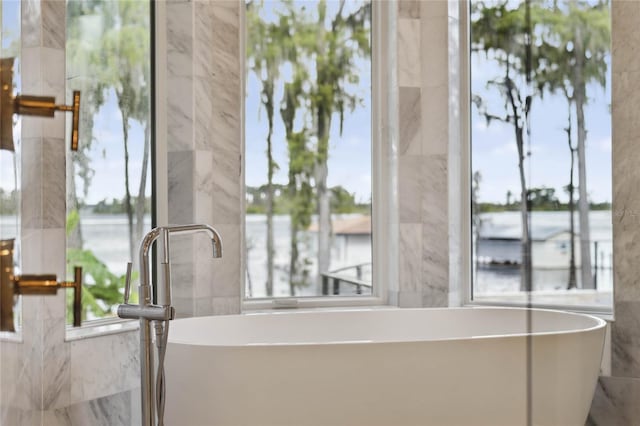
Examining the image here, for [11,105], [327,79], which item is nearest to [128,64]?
[327,79]

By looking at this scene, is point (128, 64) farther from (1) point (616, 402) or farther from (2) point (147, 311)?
(1) point (616, 402)

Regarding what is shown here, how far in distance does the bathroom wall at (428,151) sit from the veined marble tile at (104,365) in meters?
1.48

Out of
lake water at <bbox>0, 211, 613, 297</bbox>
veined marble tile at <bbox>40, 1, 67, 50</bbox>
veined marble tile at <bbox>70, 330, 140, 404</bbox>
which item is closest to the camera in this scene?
lake water at <bbox>0, 211, 613, 297</bbox>

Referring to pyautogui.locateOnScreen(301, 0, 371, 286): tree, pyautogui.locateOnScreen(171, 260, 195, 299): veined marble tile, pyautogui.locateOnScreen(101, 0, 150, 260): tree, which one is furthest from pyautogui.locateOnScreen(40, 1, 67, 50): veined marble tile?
pyautogui.locateOnScreen(301, 0, 371, 286): tree

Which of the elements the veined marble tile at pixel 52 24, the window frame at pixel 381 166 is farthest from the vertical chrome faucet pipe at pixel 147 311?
the window frame at pixel 381 166

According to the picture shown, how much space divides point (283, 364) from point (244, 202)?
1511mm

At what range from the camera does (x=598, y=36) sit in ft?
5.22

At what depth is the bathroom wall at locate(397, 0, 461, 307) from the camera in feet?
12.4

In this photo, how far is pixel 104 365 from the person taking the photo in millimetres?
2889

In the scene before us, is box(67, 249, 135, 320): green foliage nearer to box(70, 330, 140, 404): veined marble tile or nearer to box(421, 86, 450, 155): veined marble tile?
box(70, 330, 140, 404): veined marble tile

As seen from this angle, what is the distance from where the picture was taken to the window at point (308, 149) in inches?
153

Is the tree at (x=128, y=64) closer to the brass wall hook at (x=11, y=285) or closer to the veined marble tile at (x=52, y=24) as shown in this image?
the veined marble tile at (x=52, y=24)

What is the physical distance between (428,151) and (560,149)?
224 cm

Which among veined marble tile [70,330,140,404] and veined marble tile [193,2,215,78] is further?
veined marble tile [193,2,215,78]
